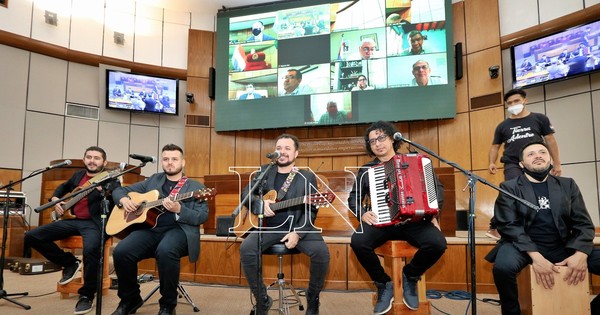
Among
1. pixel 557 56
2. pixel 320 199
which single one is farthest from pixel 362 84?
pixel 320 199

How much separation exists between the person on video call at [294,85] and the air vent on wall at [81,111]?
390 cm

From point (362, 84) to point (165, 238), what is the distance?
17.1 ft

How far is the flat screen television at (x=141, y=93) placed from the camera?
329 inches

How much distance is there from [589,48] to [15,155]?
9.57 meters

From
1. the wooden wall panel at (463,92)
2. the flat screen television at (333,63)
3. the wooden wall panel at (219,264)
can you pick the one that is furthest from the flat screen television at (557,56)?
the wooden wall panel at (219,264)

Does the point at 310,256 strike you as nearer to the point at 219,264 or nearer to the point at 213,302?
the point at 213,302

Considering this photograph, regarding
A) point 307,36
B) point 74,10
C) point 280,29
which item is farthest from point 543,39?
point 74,10

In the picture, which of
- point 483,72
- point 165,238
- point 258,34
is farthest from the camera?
point 258,34

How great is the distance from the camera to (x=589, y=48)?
19.5 feet

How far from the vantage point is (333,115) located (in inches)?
303

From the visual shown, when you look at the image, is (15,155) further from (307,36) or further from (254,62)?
(307,36)

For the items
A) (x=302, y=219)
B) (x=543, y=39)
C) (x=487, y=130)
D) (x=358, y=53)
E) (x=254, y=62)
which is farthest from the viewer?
(x=254, y=62)

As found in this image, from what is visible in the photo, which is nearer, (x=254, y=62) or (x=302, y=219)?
(x=302, y=219)

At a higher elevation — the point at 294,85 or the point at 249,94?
the point at 294,85
